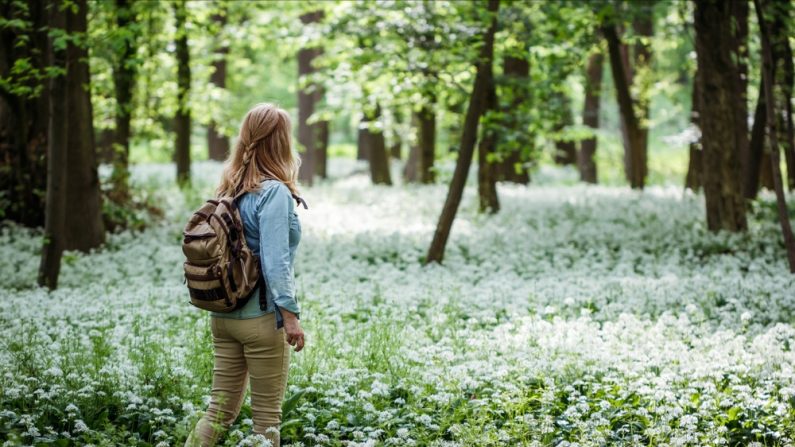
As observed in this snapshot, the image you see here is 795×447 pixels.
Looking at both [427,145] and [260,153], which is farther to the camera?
[427,145]

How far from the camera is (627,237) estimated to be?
46.2 ft

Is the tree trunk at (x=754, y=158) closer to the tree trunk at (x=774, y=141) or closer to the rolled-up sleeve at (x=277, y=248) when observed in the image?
the tree trunk at (x=774, y=141)

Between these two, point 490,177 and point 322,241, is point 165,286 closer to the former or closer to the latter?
point 322,241

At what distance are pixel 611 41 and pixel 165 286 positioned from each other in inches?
471

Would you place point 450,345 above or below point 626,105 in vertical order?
below

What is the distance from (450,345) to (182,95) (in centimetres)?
1111

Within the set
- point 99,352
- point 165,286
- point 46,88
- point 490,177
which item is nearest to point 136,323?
point 99,352

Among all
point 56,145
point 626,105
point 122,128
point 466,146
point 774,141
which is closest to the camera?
point 56,145

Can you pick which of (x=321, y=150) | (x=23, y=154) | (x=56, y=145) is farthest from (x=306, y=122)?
(x=56, y=145)

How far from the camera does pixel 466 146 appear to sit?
39.4 feet

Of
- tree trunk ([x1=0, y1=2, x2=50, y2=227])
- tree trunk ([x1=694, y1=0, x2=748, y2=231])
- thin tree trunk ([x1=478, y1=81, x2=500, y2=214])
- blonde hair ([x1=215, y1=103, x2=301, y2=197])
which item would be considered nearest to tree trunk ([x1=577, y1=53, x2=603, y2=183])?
thin tree trunk ([x1=478, y1=81, x2=500, y2=214])

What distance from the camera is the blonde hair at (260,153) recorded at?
4.80 meters

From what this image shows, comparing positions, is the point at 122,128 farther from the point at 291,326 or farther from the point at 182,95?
the point at 291,326

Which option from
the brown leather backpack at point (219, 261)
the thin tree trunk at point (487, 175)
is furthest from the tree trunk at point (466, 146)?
the brown leather backpack at point (219, 261)
